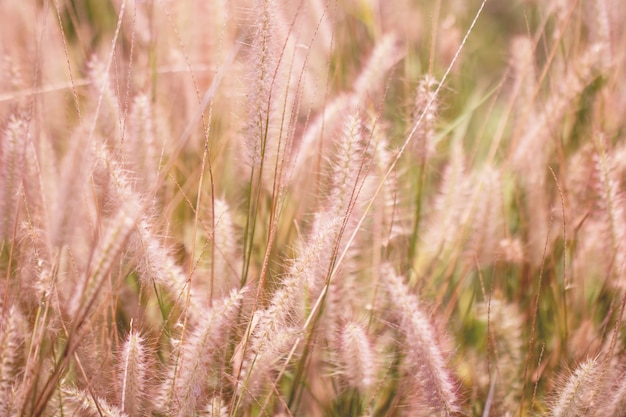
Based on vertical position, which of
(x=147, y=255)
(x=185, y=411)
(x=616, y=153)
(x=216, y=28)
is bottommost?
Answer: (x=185, y=411)

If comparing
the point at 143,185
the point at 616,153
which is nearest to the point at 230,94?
the point at 143,185

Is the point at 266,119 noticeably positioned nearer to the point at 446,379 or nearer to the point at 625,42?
the point at 446,379

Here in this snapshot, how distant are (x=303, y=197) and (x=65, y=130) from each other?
45 centimetres

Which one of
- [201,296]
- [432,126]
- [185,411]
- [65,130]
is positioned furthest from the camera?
[65,130]

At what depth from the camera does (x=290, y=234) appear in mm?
983

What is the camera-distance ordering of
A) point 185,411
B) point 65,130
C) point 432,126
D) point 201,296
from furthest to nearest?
point 65,130 → point 432,126 → point 201,296 → point 185,411

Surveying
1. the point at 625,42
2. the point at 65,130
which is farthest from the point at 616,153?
the point at 65,130

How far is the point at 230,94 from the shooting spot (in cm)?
102

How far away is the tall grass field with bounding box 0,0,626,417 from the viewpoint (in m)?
0.68

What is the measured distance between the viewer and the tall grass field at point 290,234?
0.68 m

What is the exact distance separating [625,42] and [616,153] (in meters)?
0.27

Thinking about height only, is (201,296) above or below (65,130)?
below

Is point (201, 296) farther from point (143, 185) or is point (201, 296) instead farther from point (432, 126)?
point (432, 126)

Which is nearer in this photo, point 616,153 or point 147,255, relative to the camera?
point 147,255
